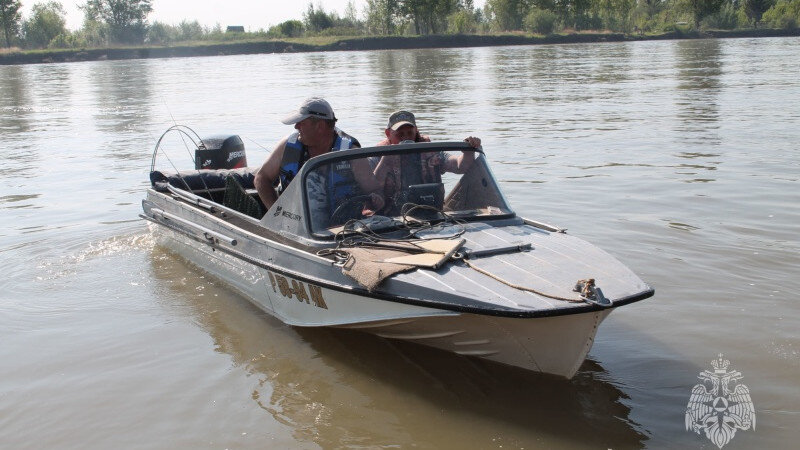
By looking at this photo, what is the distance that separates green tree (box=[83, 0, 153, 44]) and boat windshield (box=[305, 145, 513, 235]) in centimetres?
9899

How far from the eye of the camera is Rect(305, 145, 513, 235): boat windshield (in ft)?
19.2

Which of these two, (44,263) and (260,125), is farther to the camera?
(260,125)

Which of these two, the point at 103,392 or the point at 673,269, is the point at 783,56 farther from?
the point at 103,392

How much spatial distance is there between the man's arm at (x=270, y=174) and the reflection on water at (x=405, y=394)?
1199mm

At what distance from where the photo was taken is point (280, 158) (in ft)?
22.0

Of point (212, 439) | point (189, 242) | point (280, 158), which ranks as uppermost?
point (280, 158)

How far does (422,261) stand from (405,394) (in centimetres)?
→ 86

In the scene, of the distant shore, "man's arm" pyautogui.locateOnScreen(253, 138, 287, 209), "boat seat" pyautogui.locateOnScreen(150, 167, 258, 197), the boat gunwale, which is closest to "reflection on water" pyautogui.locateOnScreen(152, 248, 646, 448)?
the boat gunwale

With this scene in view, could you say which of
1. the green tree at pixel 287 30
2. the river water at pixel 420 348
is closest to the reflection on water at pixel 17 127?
the river water at pixel 420 348

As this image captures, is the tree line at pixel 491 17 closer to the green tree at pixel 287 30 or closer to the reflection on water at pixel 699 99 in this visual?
the green tree at pixel 287 30

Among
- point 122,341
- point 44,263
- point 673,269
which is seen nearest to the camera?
point 122,341

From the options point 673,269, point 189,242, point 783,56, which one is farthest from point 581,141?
point 783,56

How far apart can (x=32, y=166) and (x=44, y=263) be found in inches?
265

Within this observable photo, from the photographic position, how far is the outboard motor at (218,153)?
9234 millimetres
